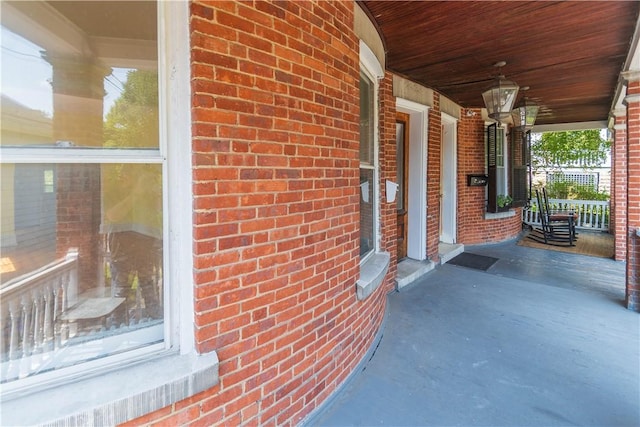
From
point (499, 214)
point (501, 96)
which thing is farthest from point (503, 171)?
point (501, 96)

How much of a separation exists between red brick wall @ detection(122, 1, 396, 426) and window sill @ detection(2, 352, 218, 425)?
0.09 metres

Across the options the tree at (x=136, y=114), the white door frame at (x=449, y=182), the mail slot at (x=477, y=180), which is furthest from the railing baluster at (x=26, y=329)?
the mail slot at (x=477, y=180)

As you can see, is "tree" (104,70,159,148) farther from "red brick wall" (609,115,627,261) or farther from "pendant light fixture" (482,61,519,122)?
"red brick wall" (609,115,627,261)

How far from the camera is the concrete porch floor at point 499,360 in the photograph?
2.09m

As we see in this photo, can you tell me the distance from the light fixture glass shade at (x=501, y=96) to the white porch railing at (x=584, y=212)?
227 inches

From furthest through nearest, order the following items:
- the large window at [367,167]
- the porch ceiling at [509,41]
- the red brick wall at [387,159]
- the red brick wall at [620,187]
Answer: the red brick wall at [620,187] < the red brick wall at [387,159] < the large window at [367,167] < the porch ceiling at [509,41]

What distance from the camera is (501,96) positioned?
12.4ft

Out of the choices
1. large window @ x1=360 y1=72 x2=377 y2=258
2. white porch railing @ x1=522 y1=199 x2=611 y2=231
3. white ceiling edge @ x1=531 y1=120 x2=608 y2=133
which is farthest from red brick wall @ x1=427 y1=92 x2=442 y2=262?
white ceiling edge @ x1=531 y1=120 x2=608 y2=133

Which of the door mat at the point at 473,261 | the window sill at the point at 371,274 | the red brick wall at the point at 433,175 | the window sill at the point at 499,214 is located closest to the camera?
the window sill at the point at 371,274

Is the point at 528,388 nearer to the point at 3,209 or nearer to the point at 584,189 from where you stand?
the point at 3,209

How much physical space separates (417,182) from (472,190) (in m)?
2.20

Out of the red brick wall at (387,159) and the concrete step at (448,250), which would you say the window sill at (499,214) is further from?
the red brick wall at (387,159)

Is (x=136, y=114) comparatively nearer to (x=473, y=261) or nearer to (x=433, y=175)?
(x=433, y=175)

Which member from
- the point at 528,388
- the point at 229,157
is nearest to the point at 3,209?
the point at 229,157
